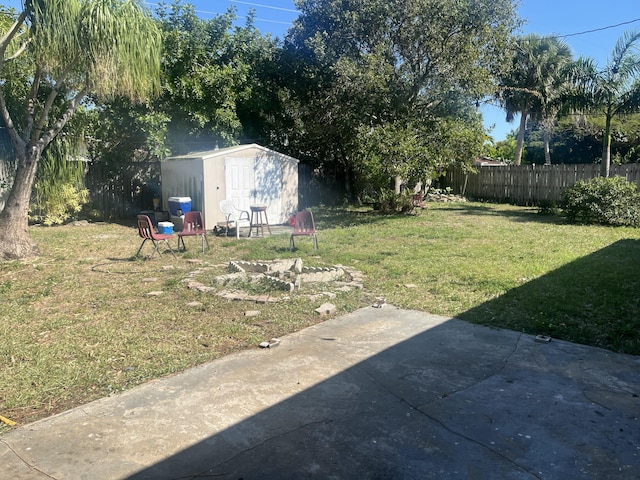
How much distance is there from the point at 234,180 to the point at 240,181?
181 mm

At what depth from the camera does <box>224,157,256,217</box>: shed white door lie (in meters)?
12.9

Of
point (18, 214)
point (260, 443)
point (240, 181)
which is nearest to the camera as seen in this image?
point (260, 443)

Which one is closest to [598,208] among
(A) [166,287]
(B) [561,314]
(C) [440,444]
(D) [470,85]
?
(D) [470,85]

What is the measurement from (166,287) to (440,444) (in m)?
4.88

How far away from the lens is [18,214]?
863cm

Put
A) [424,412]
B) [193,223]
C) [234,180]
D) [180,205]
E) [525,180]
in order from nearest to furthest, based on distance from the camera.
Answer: [424,412], [193,223], [180,205], [234,180], [525,180]

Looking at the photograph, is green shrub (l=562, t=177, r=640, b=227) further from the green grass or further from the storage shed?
the storage shed

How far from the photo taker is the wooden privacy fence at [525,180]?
56.0 feet

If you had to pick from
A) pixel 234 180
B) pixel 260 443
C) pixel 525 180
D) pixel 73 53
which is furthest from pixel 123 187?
pixel 525 180

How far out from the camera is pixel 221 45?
Result: 1570cm

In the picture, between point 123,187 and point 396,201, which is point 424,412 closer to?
point 396,201

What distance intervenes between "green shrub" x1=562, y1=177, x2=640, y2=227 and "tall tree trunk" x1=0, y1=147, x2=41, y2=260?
43.3ft

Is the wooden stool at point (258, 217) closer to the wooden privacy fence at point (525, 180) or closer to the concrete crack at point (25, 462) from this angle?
the concrete crack at point (25, 462)

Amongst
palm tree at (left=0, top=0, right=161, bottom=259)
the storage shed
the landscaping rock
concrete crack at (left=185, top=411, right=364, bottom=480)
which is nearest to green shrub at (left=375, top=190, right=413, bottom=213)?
the storage shed
